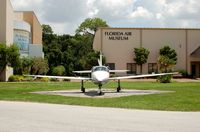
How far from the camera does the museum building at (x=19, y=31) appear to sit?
5906cm

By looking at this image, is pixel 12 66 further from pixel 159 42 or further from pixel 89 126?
pixel 89 126

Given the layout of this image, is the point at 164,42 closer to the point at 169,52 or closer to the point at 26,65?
the point at 169,52

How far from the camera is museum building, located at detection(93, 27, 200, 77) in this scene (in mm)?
77625

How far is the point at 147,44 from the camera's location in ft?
256

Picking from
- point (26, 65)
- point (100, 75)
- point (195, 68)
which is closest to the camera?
point (100, 75)

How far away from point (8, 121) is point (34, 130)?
2.40 meters

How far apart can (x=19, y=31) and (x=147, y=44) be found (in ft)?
73.4

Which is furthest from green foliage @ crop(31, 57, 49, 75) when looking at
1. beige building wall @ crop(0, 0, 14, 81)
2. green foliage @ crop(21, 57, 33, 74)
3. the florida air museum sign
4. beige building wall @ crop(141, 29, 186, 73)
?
beige building wall @ crop(141, 29, 186, 73)

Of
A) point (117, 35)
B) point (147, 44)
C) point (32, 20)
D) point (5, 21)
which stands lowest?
point (147, 44)

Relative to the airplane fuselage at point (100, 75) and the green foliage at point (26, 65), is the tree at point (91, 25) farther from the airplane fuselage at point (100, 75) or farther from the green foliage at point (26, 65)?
the airplane fuselage at point (100, 75)

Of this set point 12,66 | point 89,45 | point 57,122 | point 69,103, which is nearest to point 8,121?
point 57,122

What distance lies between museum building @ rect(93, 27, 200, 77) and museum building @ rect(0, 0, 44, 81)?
11.9 metres

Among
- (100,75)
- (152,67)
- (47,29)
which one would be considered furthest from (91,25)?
(100,75)

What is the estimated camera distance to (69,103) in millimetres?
23328
